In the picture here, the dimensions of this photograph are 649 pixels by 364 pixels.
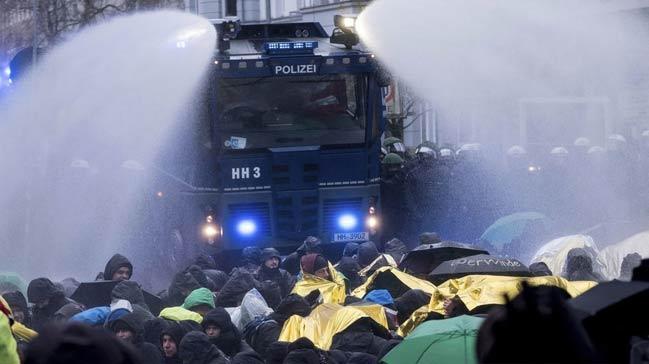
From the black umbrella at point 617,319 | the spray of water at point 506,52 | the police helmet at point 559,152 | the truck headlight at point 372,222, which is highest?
the spray of water at point 506,52

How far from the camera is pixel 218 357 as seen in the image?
26.8ft

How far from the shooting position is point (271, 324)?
949 cm

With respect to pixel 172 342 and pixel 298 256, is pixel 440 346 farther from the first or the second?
pixel 298 256

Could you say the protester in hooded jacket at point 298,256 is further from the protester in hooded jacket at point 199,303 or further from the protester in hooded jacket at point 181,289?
the protester in hooded jacket at point 199,303

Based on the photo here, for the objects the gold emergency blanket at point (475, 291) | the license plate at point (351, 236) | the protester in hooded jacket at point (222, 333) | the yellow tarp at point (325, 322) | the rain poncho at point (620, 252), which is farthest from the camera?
the license plate at point (351, 236)

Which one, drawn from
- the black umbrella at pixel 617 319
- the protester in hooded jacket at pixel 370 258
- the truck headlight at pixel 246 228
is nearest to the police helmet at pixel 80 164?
the truck headlight at pixel 246 228

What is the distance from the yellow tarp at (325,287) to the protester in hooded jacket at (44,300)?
2.05 m

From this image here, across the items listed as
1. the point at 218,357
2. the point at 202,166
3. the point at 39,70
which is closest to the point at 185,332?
the point at 218,357

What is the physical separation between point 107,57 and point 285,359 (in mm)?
8900

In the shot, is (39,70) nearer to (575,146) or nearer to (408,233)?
(408,233)

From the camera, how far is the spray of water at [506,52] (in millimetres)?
16688

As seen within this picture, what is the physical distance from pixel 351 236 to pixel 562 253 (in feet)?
10.5

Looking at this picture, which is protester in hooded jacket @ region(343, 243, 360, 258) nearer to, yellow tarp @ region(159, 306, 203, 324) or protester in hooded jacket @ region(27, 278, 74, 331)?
protester in hooded jacket @ region(27, 278, 74, 331)

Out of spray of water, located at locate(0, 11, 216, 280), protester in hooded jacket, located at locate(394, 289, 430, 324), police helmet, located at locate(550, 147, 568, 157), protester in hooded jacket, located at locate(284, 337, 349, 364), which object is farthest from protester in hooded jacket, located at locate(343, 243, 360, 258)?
police helmet, located at locate(550, 147, 568, 157)
